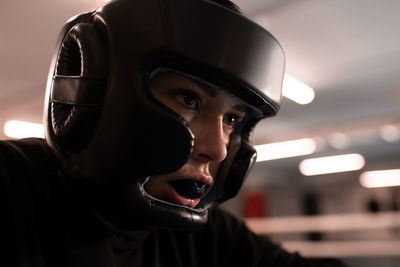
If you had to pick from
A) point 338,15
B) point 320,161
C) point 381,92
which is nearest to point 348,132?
point 381,92

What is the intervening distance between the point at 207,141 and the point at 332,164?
22.5 feet

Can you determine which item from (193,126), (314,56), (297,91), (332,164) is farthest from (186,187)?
(332,164)

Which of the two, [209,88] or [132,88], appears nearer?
[132,88]

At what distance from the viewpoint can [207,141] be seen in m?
0.75

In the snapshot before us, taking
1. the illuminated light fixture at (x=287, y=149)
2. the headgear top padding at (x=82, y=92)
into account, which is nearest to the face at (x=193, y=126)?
the headgear top padding at (x=82, y=92)

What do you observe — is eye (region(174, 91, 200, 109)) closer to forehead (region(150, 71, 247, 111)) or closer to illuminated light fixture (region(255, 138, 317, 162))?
forehead (region(150, 71, 247, 111))

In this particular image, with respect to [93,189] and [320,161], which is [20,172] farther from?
[320,161]

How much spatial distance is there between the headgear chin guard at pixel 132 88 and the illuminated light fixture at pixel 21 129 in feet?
9.92

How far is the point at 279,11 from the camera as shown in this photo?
6.63ft

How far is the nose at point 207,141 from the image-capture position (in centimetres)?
75

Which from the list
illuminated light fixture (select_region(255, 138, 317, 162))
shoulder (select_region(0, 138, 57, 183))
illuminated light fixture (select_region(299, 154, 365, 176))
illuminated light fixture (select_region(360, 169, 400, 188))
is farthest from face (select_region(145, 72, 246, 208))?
illuminated light fixture (select_region(360, 169, 400, 188))

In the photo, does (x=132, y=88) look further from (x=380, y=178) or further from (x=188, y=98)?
(x=380, y=178)

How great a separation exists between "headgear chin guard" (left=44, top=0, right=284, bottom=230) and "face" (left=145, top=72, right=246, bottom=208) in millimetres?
38

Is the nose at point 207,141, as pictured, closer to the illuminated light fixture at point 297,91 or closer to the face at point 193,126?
the face at point 193,126
